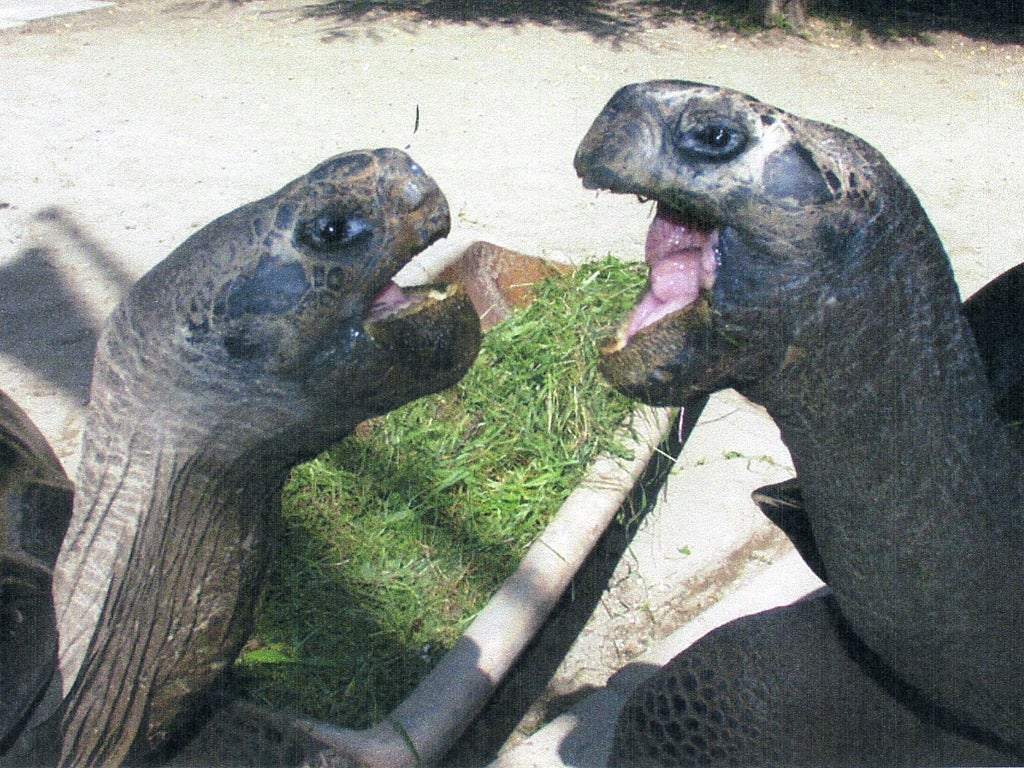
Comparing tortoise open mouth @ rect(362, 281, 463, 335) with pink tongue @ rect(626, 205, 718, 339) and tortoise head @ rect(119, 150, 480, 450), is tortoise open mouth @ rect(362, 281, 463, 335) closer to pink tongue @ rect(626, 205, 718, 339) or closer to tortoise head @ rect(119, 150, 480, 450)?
tortoise head @ rect(119, 150, 480, 450)

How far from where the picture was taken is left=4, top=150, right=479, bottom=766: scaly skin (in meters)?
1.22

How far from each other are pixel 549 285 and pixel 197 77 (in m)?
4.39

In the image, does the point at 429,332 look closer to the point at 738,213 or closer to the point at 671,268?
the point at 671,268

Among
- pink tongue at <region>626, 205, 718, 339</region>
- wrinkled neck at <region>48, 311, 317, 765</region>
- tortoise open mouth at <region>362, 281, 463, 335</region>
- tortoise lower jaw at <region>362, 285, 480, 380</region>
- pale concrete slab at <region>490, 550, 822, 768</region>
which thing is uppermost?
pink tongue at <region>626, 205, 718, 339</region>

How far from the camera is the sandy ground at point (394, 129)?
142 inches

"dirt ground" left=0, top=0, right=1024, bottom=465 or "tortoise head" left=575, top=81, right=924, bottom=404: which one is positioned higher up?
"tortoise head" left=575, top=81, right=924, bottom=404

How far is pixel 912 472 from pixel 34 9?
8795mm

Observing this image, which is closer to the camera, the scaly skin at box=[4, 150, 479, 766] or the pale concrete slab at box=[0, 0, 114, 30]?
the scaly skin at box=[4, 150, 479, 766]

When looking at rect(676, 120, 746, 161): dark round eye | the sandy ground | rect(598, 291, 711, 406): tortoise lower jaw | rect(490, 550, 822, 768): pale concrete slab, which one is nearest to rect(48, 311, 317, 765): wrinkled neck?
rect(598, 291, 711, 406): tortoise lower jaw

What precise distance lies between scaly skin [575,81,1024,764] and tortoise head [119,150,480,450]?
0.27 m

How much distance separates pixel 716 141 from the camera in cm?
102

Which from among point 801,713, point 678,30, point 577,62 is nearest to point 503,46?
point 577,62

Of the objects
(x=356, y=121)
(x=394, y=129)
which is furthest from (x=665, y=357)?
(x=356, y=121)

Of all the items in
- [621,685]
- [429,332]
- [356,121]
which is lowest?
[621,685]
